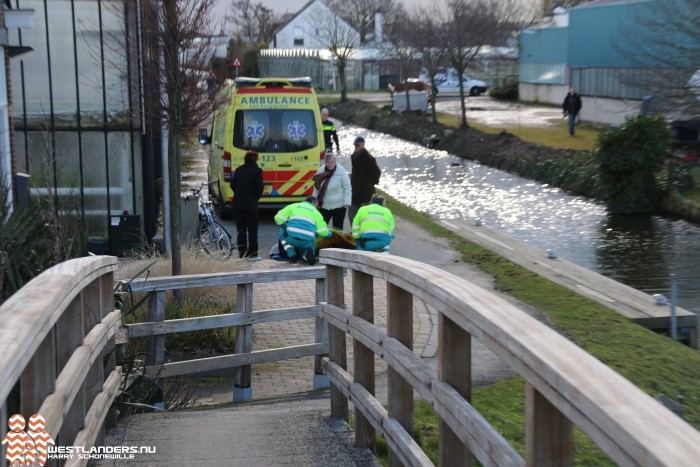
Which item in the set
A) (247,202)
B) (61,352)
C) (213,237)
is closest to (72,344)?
(61,352)

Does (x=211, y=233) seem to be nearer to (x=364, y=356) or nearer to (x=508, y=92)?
(x=364, y=356)

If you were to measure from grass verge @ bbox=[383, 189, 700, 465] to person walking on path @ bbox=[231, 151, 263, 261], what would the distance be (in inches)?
161

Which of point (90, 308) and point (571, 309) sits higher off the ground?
point (90, 308)

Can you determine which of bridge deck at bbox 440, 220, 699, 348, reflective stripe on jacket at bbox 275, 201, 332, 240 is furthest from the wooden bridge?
reflective stripe on jacket at bbox 275, 201, 332, 240

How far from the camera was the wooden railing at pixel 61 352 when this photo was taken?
119 inches

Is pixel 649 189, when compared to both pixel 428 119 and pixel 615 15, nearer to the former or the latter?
pixel 615 15

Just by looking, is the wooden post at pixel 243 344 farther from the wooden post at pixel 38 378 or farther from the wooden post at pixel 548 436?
the wooden post at pixel 548 436

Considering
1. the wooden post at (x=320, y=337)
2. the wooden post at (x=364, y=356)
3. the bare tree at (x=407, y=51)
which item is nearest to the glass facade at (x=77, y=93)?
the wooden post at (x=320, y=337)

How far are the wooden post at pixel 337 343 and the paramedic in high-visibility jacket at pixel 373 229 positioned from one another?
23.0ft

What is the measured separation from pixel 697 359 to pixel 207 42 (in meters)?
6.62

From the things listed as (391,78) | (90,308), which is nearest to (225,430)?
(90,308)

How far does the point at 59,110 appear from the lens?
14906 mm

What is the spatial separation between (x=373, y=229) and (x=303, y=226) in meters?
1.07

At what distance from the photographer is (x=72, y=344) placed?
4.36 m
